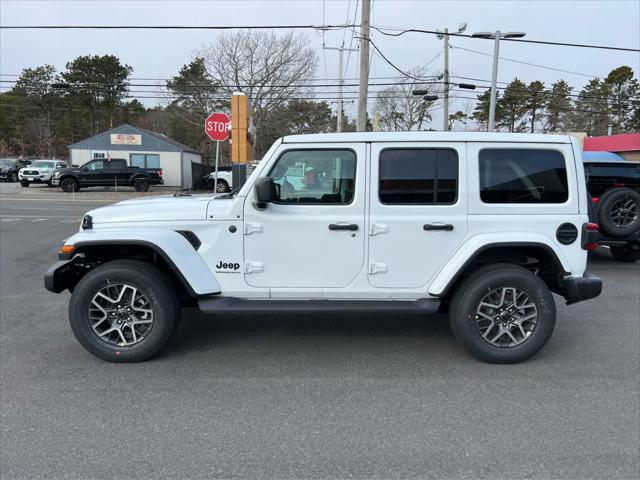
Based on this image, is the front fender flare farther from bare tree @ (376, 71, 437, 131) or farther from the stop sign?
bare tree @ (376, 71, 437, 131)

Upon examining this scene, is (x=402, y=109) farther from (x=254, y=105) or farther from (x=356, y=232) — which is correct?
(x=356, y=232)

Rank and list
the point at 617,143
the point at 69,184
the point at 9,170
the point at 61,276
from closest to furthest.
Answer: the point at 61,276
the point at 69,184
the point at 617,143
the point at 9,170

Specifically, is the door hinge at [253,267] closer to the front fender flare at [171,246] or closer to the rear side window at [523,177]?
the front fender flare at [171,246]

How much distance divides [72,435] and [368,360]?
2.30m

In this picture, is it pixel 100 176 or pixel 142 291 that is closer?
pixel 142 291

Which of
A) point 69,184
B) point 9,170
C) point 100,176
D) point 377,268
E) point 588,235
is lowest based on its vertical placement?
point 377,268

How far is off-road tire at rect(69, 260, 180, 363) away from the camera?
3.86m

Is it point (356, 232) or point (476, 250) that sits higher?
point (356, 232)

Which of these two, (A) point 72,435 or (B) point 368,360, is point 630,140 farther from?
(A) point 72,435

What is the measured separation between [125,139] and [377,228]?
32.9 meters

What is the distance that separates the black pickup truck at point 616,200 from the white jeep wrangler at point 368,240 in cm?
420

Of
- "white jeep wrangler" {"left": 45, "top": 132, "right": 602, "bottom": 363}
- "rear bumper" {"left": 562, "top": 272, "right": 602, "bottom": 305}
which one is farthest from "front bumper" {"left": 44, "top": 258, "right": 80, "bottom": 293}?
→ "rear bumper" {"left": 562, "top": 272, "right": 602, "bottom": 305}

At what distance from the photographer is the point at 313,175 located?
4.00 metres

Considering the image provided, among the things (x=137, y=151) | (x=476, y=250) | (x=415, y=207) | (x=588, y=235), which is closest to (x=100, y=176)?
(x=137, y=151)
